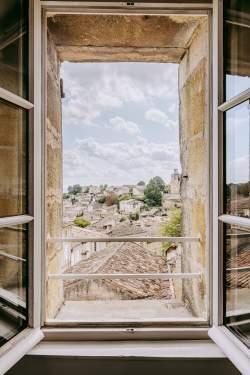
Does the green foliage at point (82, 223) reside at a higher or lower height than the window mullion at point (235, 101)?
lower

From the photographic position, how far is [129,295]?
2662mm

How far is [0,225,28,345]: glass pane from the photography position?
112 centimetres

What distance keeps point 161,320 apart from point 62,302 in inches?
53.9

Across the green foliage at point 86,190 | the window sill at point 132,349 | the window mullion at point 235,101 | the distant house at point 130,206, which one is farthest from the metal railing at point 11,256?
the distant house at point 130,206

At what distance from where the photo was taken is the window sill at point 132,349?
1.26 metres

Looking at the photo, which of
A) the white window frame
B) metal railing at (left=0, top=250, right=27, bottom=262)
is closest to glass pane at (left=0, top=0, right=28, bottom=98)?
metal railing at (left=0, top=250, right=27, bottom=262)

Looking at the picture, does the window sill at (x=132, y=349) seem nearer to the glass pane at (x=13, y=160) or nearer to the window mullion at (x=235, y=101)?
the glass pane at (x=13, y=160)

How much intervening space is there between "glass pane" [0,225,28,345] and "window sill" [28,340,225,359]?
166 millimetres

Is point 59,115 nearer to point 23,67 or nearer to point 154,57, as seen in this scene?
point 154,57

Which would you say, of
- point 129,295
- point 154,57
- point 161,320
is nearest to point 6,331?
point 161,320

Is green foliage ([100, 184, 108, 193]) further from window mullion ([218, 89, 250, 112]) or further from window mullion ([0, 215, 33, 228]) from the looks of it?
window mullion ([218, 89, 250, 112])

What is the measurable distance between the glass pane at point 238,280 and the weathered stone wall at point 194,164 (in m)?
0.62

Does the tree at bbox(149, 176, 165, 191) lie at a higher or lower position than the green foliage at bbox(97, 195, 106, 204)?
higher

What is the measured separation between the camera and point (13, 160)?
1.21m
